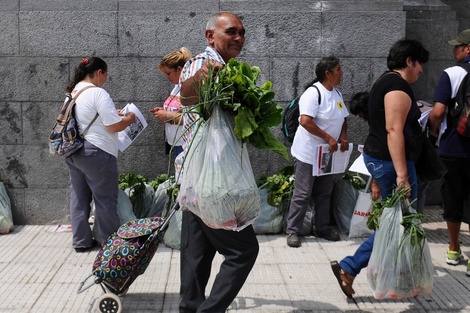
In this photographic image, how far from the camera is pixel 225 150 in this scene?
4395 mm

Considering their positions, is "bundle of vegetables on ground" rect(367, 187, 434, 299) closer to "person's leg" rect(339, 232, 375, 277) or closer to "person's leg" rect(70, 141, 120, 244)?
"person's leg" rect(339, 232, 375, 277)

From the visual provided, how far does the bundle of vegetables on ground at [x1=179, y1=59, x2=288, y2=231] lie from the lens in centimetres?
432

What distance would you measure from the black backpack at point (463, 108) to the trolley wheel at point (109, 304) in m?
3.12

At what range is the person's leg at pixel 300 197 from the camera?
710 centimetres

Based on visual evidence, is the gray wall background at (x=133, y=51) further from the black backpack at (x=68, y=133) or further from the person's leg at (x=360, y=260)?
the person's leg at (x=360, y=260)

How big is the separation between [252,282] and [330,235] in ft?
5.09

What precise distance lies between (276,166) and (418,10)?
8.29 feet

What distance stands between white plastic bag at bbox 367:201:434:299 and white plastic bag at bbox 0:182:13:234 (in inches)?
155

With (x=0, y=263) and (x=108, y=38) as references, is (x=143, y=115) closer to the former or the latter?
(x=108, y=38)

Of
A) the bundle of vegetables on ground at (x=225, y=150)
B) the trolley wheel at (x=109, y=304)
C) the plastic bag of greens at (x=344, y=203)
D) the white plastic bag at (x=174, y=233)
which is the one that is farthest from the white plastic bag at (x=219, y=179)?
the plastic bag of greens at (x=344, y=203)

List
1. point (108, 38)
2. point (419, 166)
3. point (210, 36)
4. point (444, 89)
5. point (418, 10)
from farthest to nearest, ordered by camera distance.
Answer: point (418, 10), point (108, 38), point (444, 89), point (419, 166), point (210, 36)

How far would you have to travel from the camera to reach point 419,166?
5.74 meters

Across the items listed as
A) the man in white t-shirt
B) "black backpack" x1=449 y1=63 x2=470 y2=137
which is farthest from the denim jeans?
the man in white t-shirt

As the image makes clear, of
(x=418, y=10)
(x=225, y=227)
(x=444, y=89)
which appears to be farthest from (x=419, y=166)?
(x=418, y=10)
